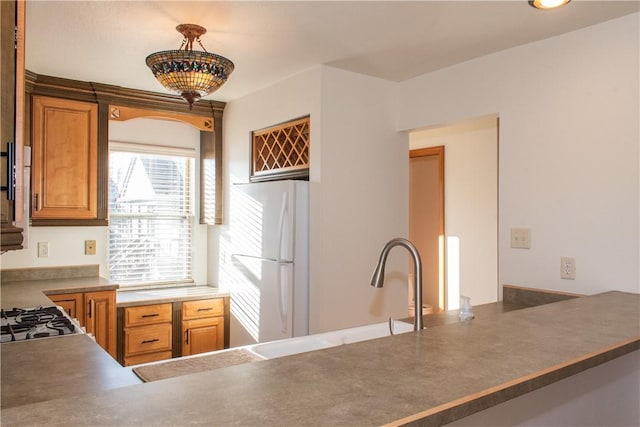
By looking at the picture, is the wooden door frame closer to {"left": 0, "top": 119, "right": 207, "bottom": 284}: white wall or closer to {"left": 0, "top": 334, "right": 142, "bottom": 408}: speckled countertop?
{"left": 0, "top": 119, "right": 207, "bottom": 284}: white wall

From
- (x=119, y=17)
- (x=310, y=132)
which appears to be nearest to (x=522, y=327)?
(x=310, y=132)

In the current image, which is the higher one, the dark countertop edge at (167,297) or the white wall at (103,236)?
the white wall at (103,236)

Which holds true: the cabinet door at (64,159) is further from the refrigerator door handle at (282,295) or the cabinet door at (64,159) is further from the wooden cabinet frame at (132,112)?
the refrigerator door handle at (282,295)

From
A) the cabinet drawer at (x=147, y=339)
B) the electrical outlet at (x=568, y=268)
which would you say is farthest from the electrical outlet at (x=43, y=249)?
the electrical outlet at (x=568, y=268)

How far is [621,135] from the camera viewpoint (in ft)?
7.43

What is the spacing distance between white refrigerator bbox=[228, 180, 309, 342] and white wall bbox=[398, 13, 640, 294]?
4.01ft

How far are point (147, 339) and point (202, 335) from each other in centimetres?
43

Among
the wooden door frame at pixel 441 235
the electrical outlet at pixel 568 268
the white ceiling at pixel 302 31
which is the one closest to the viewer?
the white ceiling at pixel 302 31

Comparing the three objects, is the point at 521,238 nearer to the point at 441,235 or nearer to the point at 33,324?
the point at 441,235

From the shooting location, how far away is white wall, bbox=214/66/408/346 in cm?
Result: 311

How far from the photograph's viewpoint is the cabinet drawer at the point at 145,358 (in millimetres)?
3586

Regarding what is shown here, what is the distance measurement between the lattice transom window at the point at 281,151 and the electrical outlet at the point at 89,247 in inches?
54.7

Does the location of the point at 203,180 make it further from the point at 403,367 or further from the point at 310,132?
the point at 403,367

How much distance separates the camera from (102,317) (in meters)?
3.33
